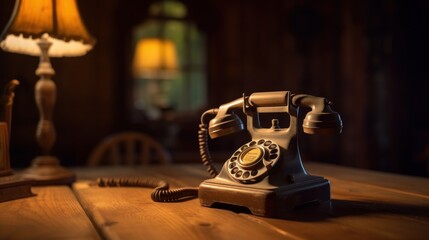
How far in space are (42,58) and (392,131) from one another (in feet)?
11.5

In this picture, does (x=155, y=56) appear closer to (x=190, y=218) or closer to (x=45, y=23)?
(x=45, y=23)

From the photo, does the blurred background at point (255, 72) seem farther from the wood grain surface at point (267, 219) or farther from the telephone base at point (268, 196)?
the telephone base at point (268, 196)

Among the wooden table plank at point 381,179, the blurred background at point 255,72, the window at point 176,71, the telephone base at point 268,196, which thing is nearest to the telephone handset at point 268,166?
the telephone base at point 268,196

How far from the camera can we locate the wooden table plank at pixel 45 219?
77cm

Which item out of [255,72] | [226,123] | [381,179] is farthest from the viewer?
[255,72]

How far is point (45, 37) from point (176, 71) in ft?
8.57

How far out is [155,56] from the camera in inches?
154

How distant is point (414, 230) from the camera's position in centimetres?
78

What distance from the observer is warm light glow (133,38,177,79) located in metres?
3.89

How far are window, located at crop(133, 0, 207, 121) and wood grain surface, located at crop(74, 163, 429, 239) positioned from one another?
9.64 ft

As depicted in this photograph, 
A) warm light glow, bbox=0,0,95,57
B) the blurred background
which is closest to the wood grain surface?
warm light glow, bbox=0,0,95,57

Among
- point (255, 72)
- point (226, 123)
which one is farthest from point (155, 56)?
point (226, 123)

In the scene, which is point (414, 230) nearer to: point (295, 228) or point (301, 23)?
point (295, 228)

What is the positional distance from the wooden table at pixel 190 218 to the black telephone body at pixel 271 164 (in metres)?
0.03
